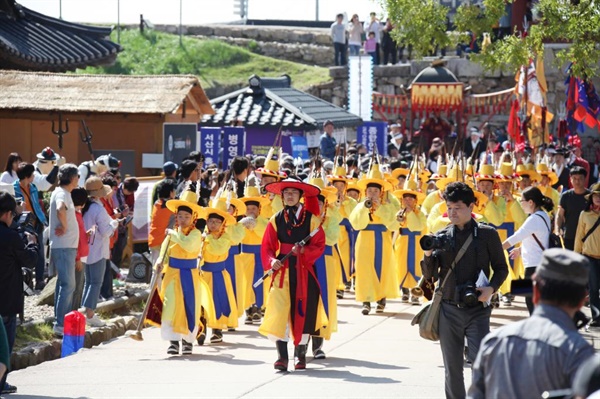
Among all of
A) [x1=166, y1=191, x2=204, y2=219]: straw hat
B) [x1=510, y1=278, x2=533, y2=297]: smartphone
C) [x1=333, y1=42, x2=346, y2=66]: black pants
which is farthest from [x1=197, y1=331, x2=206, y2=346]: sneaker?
[x1=333, y1=42, x2=346, y2=66]: black pants

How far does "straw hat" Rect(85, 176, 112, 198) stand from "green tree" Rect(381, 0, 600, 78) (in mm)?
4958

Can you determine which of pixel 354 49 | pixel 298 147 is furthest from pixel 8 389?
pixel 354 49

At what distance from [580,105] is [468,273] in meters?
13.6

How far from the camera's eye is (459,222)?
8.47 metres

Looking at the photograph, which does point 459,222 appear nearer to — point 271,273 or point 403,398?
point 403,398

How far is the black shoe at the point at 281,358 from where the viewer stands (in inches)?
420

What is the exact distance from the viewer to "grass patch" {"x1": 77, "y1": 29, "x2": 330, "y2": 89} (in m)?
38.1

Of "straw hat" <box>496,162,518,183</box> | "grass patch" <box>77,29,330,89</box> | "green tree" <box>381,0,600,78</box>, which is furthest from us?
"grass patch" <box>77,29,330,89</box>

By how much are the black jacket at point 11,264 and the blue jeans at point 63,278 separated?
2.91 metres

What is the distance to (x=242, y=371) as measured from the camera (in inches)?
422

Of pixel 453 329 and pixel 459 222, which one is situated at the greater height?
pixel 459 222

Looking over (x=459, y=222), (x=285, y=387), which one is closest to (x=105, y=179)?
(x=285, y=387)

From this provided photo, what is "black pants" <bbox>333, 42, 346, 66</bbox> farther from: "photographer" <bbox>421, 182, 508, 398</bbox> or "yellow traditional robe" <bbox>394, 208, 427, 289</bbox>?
"photographer" <bbox>421, 182, 508, 398</bbox>

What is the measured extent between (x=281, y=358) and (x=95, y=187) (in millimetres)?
4009
